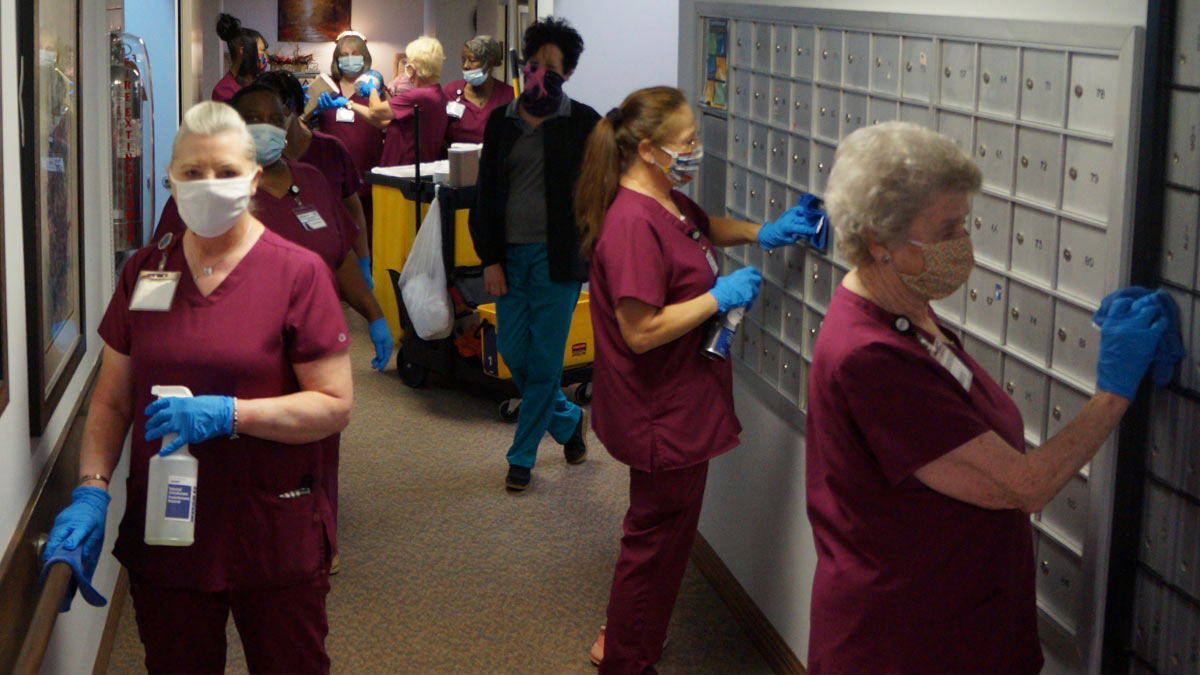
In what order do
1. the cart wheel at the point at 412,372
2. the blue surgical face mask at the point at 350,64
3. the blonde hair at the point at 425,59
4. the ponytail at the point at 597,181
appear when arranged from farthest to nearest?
the blue surgical face mask at the point at 350,64 → the blonde hair at the point at 425,59 → the cart wheel at the point at 412,372 → the ponytail at the point at 597,181

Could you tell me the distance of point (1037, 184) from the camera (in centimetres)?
183

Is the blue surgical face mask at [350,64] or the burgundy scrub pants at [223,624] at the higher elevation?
the blue surgical face mask at [350,64]

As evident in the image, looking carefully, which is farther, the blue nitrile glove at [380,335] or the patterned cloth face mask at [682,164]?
the blue nitrile glove at [380,335]

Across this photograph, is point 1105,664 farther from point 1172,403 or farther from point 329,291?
point 329,291

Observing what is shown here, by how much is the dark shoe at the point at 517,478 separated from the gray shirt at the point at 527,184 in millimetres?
799

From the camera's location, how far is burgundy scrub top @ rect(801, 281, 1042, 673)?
166 centimetres

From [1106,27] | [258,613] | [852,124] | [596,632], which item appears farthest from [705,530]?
[1106,27]

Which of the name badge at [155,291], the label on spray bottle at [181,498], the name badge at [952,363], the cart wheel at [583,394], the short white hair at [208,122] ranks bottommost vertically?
the cart wheel at [583,394]

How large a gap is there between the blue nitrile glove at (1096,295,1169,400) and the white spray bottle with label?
1323 mm

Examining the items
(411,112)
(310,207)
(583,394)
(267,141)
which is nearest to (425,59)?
(411,112)

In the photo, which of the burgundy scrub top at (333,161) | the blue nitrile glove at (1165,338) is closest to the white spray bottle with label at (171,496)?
the blue nitrile glove at (1165,338)

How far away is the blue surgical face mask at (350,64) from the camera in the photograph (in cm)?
774

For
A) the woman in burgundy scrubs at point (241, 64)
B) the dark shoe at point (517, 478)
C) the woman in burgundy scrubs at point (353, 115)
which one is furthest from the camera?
the woman in burgundy scrubs at point (353, 115)

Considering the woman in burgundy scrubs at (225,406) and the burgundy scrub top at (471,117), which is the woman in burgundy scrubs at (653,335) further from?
the burgundy scrub top at (471,117)
